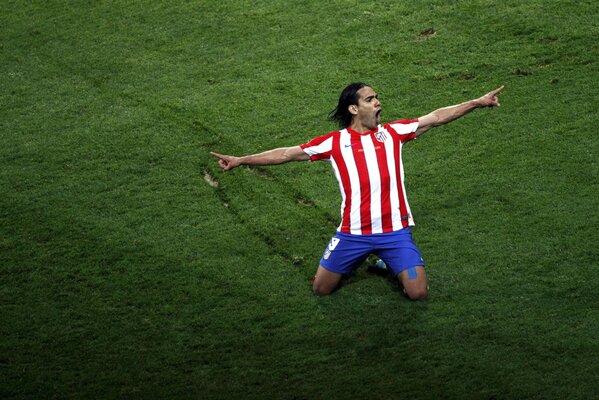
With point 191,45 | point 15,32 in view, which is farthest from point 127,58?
point 15,32

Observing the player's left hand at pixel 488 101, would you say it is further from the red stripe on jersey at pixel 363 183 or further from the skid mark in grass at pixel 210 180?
the skid mark in grass at pixel 210 180

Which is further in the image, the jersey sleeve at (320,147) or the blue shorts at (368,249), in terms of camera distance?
the jersey sleeve at (320,147)

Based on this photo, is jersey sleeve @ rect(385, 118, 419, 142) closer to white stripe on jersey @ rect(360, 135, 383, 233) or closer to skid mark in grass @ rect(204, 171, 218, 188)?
white stripe on jersey @ rect(360, 135, 383, 233)

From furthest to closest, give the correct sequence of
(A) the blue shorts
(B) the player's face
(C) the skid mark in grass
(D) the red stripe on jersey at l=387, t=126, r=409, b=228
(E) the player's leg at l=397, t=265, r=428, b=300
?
1. (C) the skid mark in grass
2. (B) the player's face
3. (D) the red stripe on jersey at l=387, t=126, r=409, b=228
4. (A) the blue shorts
5. (E) the player's leg at l=397, t=265, r=428, b=300

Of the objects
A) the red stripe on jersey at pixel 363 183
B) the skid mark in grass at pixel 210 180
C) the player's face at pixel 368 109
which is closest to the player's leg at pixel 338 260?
the red stripe on jersey at pixel 363 183

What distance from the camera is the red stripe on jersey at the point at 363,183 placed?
7273mm

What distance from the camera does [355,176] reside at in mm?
7371

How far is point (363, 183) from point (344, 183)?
163 mm

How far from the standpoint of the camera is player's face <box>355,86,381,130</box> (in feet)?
24.4

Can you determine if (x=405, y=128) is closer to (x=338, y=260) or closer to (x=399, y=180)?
(x=399, y=180)

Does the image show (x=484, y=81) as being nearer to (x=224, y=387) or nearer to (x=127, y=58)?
(x=127, y=58)

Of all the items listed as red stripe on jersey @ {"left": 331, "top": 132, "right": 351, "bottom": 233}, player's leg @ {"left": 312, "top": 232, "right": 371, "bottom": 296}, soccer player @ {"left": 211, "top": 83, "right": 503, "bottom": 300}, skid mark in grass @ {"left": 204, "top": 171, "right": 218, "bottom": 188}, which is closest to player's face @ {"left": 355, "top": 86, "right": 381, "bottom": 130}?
soccer player @ {"left": 211, "top": 83, "right": 503, "bottom": 300}

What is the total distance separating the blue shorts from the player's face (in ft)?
2.86

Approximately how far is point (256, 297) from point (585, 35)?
16.8 feet
